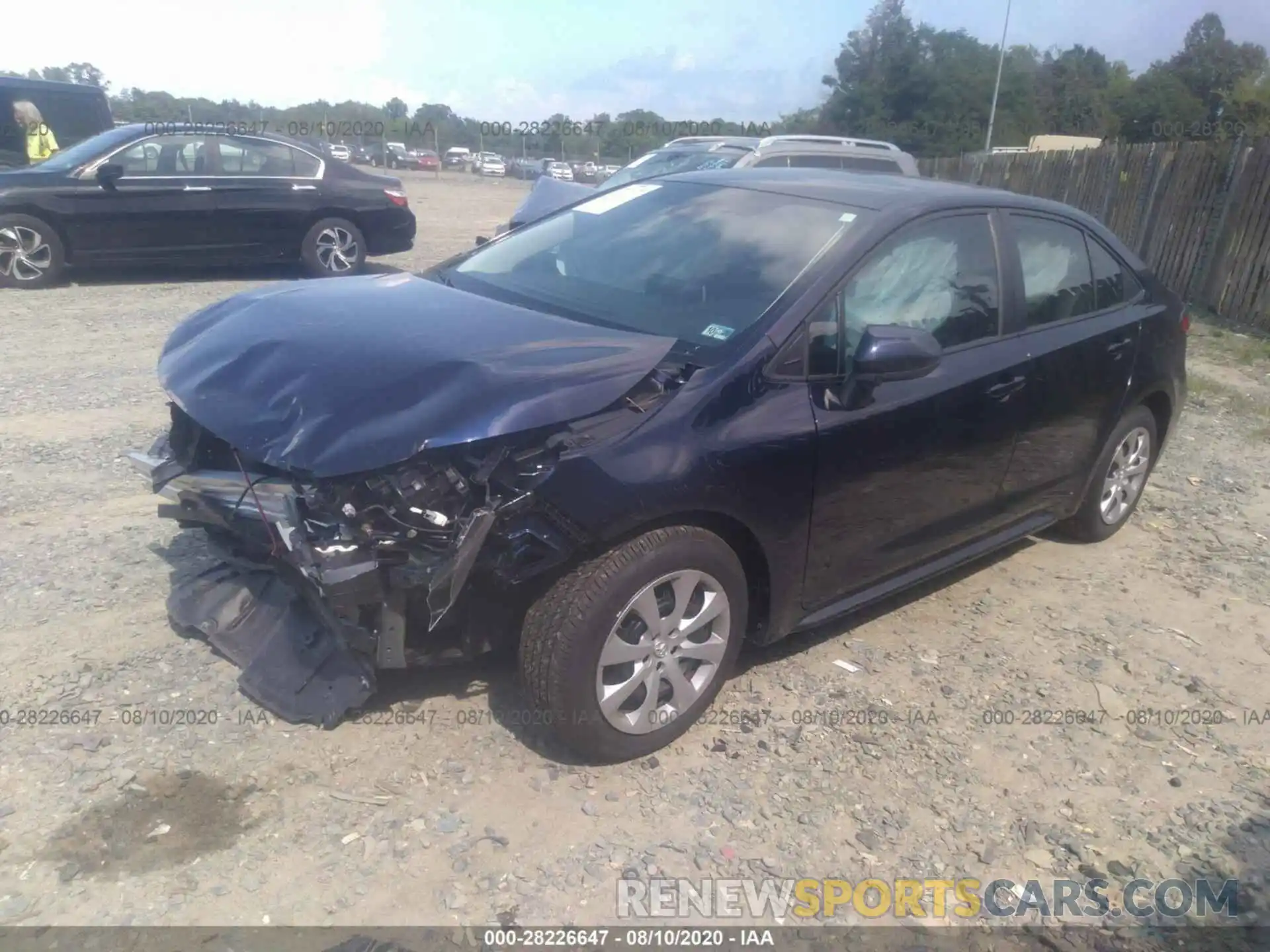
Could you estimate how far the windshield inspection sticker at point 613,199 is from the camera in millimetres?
4258

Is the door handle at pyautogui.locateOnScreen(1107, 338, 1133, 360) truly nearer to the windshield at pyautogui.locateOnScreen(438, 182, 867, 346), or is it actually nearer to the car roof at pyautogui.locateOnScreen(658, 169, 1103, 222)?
the car roof at pyautogui.locateOnScreen(658, 169, 1103, 222)

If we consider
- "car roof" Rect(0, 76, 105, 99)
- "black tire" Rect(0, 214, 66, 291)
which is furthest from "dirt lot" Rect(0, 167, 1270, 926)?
Answer: "car roof" Rect(0, 76, 105, 99)

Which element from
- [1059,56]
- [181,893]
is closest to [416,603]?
[181,893]

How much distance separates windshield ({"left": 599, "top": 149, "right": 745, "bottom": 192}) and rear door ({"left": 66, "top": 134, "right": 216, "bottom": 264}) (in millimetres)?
4254

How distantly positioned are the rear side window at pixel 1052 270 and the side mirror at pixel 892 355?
1109mm

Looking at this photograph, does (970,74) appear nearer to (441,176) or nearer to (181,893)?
(441,176)

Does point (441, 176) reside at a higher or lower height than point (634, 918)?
lower

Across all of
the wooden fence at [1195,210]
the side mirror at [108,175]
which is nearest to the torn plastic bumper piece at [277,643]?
the side mirror at [108,175]

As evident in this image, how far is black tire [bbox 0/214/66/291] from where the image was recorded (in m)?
9.27

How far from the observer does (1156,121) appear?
4647cm

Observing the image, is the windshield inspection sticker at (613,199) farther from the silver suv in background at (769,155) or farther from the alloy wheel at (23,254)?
the alloy wheel at (23,254)

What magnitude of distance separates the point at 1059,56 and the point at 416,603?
7280 cm

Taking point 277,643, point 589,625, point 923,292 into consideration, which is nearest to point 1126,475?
point 923,292

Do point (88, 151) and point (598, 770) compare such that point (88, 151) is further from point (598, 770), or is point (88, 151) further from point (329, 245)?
point (598, 770)
